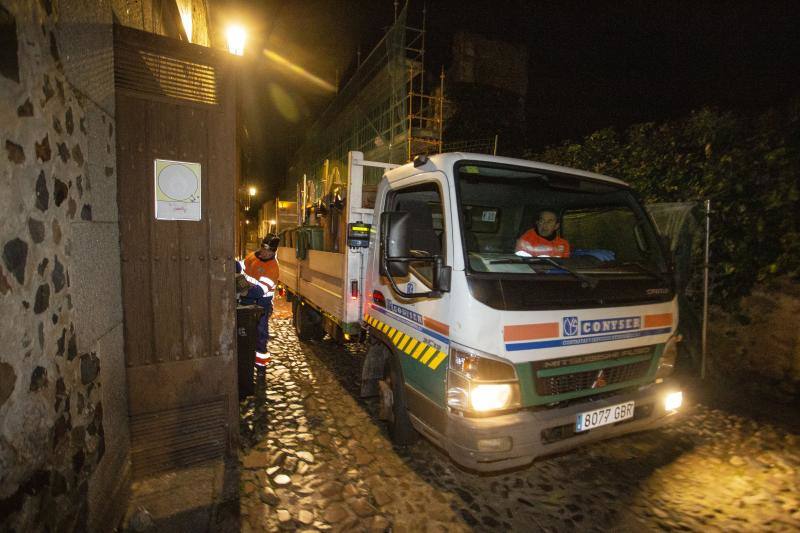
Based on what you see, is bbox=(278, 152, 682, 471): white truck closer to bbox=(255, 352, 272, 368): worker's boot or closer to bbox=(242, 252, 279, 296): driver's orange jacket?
bbox=(255, 352, 272, 368): worker's boot

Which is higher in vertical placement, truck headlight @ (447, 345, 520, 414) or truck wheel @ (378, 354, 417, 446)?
truck headlight @ (447, 345, 520, 414)

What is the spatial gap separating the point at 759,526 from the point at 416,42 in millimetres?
13657

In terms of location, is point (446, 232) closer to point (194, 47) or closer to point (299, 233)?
point (194, 47)

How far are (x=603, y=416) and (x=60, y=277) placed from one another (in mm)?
3371

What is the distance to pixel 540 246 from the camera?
3.56 m

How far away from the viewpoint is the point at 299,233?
6.86 meters

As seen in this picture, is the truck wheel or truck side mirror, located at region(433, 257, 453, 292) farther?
the truck wheel

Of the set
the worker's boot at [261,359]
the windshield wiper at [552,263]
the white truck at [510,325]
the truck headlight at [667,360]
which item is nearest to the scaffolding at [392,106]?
the worker's boot at [261,359]

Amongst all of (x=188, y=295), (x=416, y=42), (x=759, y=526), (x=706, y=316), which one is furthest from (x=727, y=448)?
(x=416, y=42)

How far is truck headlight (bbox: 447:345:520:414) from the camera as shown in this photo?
Answer: 8.14 feet

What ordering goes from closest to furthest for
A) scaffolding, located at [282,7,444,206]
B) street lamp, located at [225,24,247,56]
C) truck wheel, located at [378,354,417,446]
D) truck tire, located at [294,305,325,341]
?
truck wheel, located at [378,354,417,446] < street lamp, located at [225,24,247,56] < truck tire, located at [294,305,325,341] < scaffolding, located at [282,7,444,206]

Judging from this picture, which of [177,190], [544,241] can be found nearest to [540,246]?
[544,241]

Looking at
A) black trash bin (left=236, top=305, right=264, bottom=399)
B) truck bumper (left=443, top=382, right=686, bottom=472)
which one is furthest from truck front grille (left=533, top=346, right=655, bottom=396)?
black trash bin (left=236, top=305, right=264, bottom=399)

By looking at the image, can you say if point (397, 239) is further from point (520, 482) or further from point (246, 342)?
point (246, 342)
